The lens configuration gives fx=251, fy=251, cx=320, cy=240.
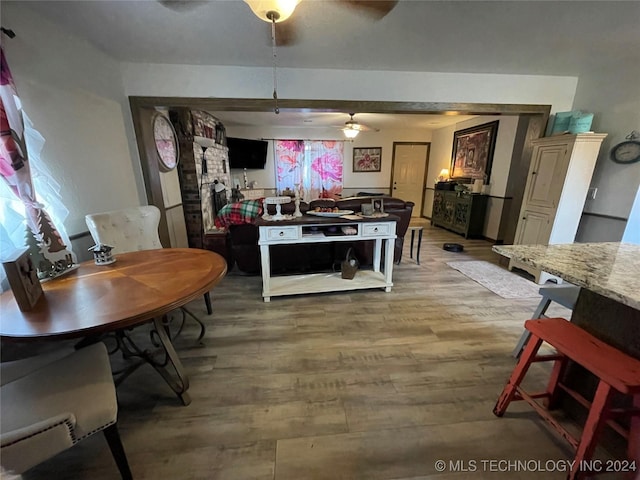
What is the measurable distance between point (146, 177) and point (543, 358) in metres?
3.63

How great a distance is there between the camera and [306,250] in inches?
121

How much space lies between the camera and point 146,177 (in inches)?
108

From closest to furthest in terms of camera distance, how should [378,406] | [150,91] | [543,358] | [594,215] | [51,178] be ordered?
[543,358], [378,406], [51,178], [150,91], [594,215]

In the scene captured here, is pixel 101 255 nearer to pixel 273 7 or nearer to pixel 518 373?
pixel 273 7

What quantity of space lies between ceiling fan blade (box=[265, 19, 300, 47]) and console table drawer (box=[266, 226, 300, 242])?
1556 mm

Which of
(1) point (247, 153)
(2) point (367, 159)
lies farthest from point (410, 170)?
(1) point (247, 153)

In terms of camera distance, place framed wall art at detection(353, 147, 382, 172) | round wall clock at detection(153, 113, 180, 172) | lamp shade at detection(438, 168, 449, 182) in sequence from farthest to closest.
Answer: framed wall art at detection(353, 147, 382, 172), lamp shade at detection(438, 168, 449, 182), round wall clock at detection(153, 113, 180, 172)

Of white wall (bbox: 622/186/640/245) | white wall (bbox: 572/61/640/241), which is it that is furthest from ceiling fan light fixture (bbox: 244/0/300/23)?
white wall (bbox: 622/186/640/245)

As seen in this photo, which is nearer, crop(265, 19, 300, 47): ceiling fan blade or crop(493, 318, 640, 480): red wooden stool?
crop(493, 318, 640, 480): red wooden stool

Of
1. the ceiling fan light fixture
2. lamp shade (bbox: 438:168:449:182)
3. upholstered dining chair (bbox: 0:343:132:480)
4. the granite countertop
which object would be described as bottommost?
upholstered dining chair (bbox: 0:343:132:480)

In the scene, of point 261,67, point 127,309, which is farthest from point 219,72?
point 127,309

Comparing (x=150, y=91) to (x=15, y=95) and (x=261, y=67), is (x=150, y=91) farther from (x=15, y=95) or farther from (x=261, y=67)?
(x=15, y=95)

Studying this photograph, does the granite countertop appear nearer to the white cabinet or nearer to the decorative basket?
the decorative basket

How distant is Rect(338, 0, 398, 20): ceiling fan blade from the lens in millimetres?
1590
